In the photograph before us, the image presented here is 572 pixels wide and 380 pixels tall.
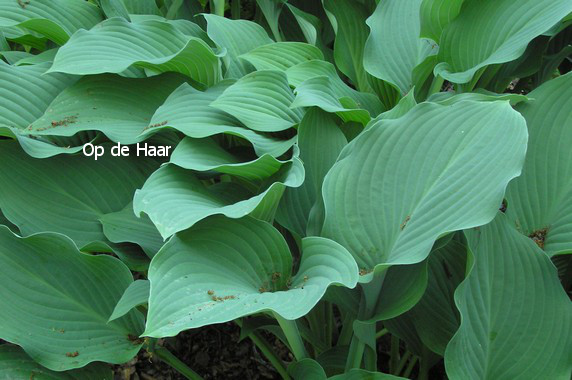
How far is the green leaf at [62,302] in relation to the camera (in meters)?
1.29

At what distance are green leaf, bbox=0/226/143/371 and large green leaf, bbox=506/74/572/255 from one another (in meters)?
0.88

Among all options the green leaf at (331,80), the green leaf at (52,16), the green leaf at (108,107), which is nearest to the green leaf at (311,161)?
the green leaf at (331,80)

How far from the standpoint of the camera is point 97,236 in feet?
4.90

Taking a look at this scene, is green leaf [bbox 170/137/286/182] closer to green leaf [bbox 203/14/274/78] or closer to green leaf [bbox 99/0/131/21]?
green leaf [bbox 203/14/274/78]

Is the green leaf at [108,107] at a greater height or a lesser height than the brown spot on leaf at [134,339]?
greater

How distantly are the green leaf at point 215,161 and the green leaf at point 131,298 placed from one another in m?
0.27

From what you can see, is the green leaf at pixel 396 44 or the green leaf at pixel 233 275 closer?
the green leaf at pixel 233 275

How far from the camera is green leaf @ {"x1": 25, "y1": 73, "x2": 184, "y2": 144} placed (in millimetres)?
1494

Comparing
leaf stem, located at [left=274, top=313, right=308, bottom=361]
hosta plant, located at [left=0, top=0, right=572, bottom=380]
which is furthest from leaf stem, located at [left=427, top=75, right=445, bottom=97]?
leaf stem, located at [left=274, top=313, right=308, bottom=361]

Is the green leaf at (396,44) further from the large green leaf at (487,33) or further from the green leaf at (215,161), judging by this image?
the green leaf at (215,161)

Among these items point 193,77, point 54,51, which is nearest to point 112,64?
point 193,77

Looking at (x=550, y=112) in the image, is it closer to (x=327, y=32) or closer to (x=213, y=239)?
(x=213, y=239)

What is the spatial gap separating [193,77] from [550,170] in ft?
3.05

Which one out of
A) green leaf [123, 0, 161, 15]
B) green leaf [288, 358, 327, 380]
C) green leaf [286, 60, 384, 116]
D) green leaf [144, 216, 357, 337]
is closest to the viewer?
green leaf [144, 216, 357, 337]
